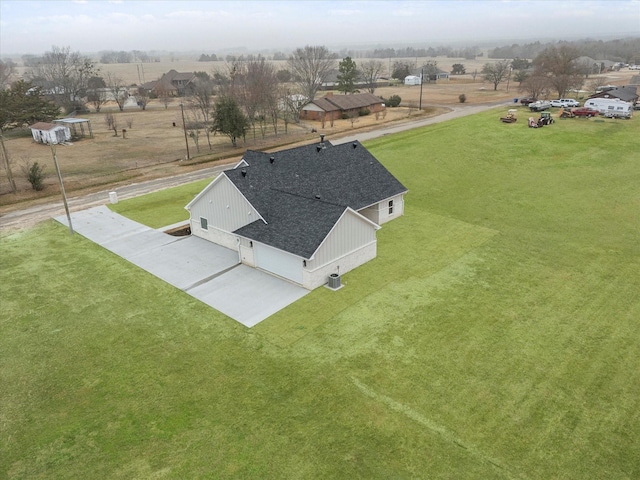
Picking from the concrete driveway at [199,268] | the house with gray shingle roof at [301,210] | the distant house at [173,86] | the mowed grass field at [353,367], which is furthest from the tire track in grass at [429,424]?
the distant house at [173,86]

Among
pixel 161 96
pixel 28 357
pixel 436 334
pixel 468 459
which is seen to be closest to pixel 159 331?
pixel 28 357

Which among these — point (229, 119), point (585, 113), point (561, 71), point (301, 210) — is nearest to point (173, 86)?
point (229, 119)

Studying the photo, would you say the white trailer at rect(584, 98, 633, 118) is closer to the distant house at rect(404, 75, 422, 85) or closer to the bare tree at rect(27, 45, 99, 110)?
the distant house at rect(404, 75, 422, 85)

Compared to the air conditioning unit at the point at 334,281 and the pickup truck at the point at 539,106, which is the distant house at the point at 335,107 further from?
the air conditioning unit at the point at 334,281

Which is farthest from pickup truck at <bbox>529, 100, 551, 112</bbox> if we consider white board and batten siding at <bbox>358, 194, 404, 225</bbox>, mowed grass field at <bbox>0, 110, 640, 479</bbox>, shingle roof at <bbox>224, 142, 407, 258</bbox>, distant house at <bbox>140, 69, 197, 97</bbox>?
distant house at <bbox>140, 69, 197, 97</bbox>

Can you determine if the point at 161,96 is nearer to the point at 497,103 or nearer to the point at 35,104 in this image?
the point at 35,104
